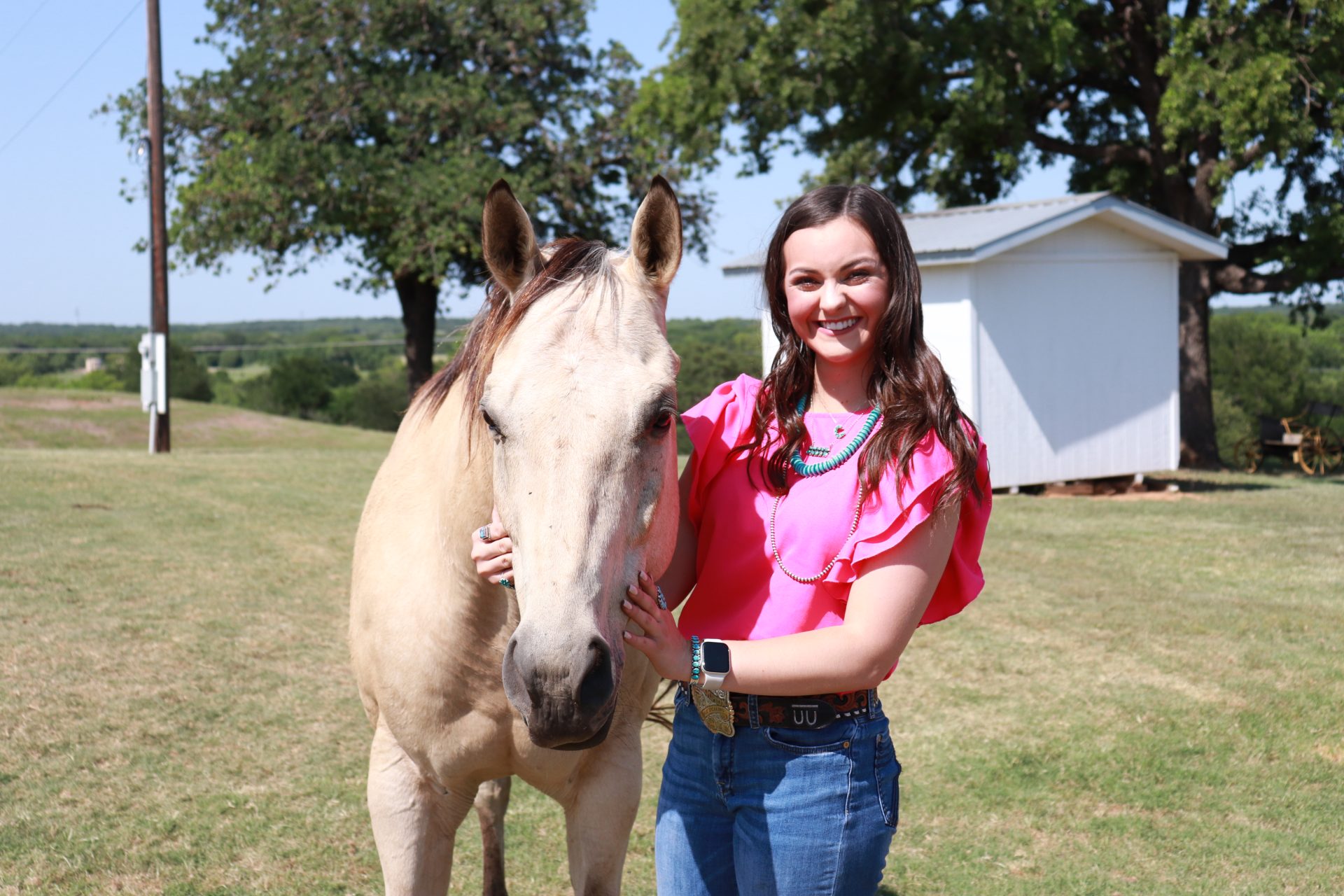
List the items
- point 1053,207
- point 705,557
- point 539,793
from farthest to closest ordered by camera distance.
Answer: point 1053,207 < point 539,793 < point 705,557

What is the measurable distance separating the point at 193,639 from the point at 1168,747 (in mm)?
5056

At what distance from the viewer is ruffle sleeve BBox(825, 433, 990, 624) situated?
1.74 metres

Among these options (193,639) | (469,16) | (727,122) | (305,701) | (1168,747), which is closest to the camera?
(1168,747)

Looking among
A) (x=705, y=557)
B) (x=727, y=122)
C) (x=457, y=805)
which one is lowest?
(x=457, y=805)

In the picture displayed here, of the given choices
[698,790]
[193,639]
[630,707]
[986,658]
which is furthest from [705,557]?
[193,639]

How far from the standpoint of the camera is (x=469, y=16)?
2044 cm

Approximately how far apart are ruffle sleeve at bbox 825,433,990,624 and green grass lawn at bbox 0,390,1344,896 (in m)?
2.09

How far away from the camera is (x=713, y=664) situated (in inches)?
67.0

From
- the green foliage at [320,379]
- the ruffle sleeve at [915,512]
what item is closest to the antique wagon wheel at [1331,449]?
the green foliage at [320,379]

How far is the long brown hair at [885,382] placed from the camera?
180cm

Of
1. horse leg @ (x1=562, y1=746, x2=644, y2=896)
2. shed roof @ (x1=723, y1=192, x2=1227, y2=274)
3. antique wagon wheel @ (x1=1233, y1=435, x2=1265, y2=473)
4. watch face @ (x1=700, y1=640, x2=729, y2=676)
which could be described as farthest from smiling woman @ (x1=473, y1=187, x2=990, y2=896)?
antique wagon wheel @ (x1=1233, y1=435, x2=1265, y2=473)

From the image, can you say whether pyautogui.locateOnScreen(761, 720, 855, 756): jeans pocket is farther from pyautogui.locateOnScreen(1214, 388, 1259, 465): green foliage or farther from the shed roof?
pyautogui.locateOnScreen(1214, 388, 1259, 465): green foliage

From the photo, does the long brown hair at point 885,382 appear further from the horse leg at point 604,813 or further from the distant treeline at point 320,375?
the distant treeline at point 320,375

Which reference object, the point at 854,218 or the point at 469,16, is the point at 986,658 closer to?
the point at 854,218
